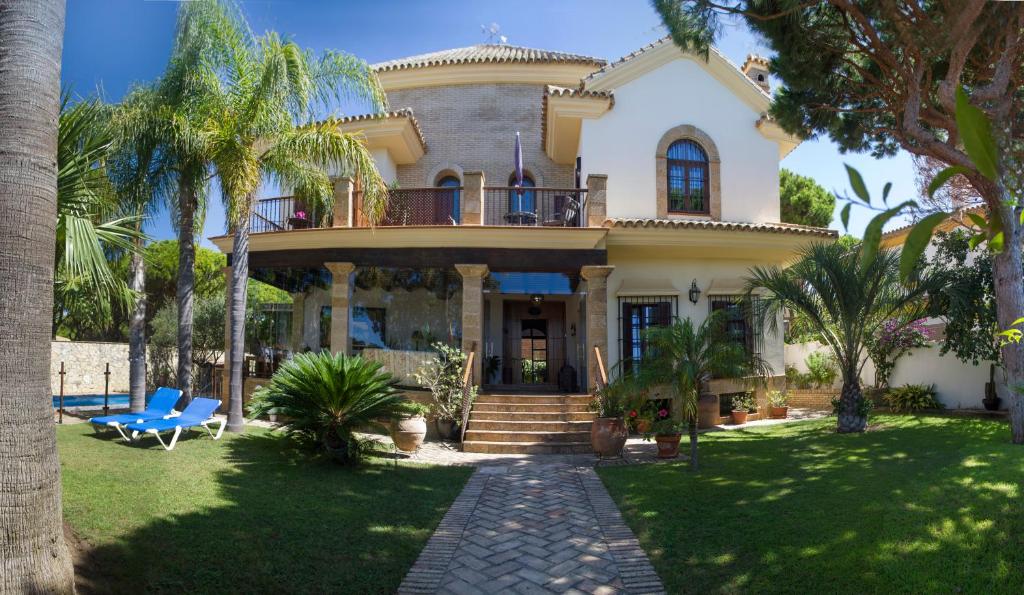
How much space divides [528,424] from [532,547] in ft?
20.4

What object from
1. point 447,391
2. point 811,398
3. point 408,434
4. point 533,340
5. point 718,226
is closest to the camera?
point 408,434

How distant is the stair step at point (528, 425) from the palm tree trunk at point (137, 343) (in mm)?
6355

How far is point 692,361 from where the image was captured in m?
9.49

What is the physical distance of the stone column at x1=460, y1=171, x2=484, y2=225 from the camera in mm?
13492

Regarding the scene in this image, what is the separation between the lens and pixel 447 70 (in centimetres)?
1834

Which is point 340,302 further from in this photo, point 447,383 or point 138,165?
point 138,165

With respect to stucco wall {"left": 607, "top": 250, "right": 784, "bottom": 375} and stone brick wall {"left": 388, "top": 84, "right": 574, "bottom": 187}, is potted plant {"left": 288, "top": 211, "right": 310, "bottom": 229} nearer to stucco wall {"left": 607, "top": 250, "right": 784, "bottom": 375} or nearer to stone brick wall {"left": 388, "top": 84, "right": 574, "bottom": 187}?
stone brick wall {"left": 388, "top": 84, "right": 574, "bottom": 187}

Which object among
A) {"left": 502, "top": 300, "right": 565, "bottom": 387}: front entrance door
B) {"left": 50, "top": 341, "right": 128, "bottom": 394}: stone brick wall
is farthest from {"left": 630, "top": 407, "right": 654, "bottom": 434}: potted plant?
{"left": 50, "top": 341, "right": 128, "bottom": 394}: stone brick wall

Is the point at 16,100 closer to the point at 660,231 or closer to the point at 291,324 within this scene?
the point at 660,231

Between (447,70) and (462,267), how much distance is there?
814cm

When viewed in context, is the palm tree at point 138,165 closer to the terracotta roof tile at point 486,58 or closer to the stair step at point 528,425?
the stair step at point 528,425

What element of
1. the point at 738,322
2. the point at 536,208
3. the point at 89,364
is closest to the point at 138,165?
the point at 536,208

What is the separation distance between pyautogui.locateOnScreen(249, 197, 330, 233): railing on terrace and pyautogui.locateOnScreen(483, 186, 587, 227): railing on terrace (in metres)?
4.53

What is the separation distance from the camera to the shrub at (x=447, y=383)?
12.5 metres
